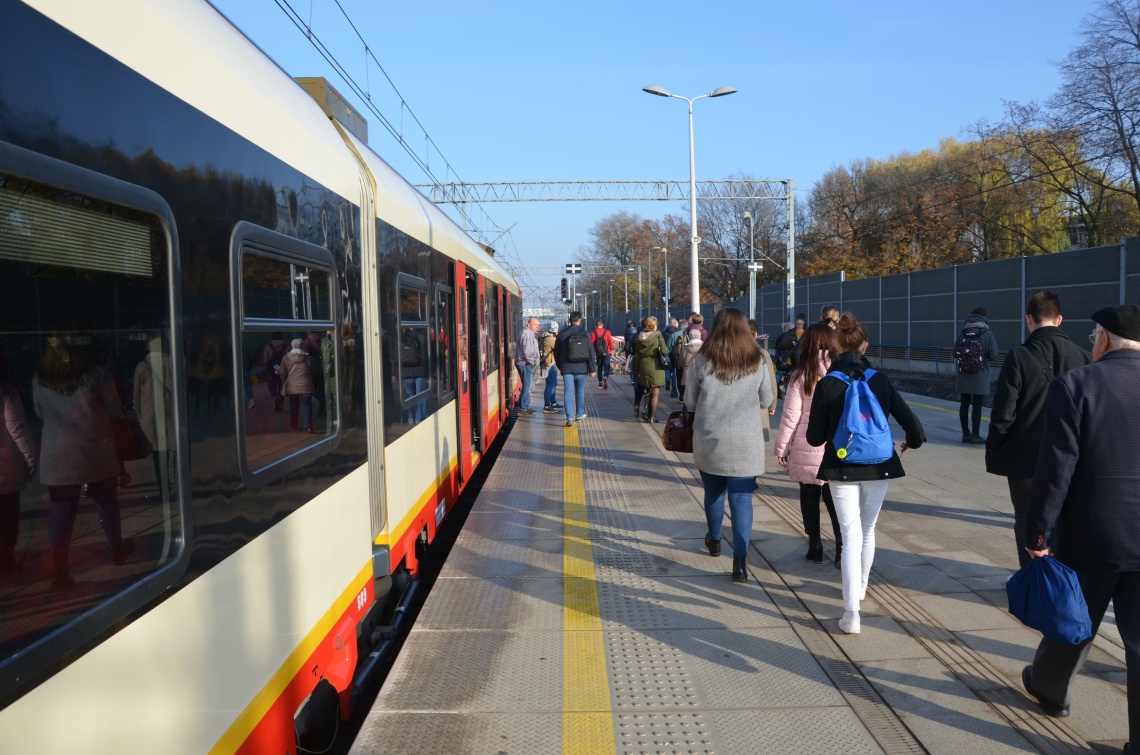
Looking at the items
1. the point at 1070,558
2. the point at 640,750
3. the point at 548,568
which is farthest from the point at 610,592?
the point at 1070,558

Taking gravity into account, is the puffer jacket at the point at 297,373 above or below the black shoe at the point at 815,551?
above

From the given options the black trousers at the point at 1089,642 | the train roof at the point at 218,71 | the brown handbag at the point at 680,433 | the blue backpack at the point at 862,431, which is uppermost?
the train roof at the point at 218,71

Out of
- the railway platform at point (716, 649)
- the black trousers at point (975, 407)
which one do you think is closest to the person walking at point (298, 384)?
the railway platform at point (716, 649)

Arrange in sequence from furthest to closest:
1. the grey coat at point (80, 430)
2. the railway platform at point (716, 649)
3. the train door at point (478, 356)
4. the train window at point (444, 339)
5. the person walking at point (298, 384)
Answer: the train door at point (478, 356) → the train window at point (444, 339) → the railway platform at point (716, 649) → the person walking at point (298, 384) → the grey coat at point (80, 430)

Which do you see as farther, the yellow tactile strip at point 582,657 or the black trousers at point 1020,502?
the black trousers at point 1020,502

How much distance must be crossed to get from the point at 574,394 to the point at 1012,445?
364 inches

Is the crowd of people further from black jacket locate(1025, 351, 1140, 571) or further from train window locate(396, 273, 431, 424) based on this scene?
train window locate(396, 273, 431, 424)

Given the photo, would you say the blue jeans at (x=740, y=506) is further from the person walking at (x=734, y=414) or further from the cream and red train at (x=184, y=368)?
the cream and red train at (x=184, y=368)

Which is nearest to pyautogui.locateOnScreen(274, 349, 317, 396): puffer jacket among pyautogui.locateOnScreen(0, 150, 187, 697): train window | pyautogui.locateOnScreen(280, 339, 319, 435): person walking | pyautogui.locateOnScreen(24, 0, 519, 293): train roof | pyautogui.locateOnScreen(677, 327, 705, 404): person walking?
pyautogui.locateOnScreen(280, 339, 319, 435): person walking

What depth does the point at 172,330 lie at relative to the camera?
258 centimetres

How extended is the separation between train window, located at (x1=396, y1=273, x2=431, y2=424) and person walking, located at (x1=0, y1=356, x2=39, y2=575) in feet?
13.7

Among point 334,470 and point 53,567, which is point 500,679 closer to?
point 334,470

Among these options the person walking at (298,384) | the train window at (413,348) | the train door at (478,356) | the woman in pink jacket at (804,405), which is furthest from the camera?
the train door at (478,356)

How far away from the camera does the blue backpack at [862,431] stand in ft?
16.4
